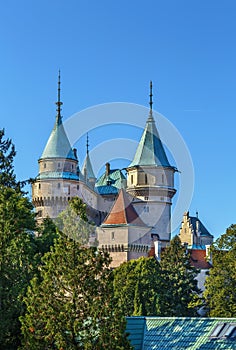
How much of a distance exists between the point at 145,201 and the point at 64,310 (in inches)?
2663

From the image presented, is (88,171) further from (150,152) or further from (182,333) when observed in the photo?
(182,333)


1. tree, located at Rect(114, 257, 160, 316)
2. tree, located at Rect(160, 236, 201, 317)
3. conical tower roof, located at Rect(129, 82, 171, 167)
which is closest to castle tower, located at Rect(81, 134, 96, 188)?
conical tower roof, located at Rect(129, 82, 171, 167)

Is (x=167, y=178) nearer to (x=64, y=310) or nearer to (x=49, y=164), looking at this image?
(x=49, y=164)

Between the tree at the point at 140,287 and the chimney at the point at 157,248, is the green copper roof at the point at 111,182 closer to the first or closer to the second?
the chimney at the point at 157,248

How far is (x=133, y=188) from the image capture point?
299ft

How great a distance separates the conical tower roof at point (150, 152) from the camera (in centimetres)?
9111

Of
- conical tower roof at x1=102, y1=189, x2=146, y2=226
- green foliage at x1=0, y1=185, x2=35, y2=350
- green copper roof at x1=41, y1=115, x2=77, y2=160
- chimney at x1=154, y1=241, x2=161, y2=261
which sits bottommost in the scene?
green foliage at x1=0, y1=185, x2=35, y2=350

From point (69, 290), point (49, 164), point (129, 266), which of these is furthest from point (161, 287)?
point (69, 290)

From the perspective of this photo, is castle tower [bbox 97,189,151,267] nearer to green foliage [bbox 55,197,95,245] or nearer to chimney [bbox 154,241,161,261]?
chimney [bbox 154,241,161,261]

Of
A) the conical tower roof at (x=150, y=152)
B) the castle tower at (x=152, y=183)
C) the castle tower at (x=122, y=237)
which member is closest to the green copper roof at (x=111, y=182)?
the castle tower at (x=152, y=183)

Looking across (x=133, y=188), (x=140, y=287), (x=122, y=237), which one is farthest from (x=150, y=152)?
(x=140, y=287)

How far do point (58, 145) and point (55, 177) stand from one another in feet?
12.0

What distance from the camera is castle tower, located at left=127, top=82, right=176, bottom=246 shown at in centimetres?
8900

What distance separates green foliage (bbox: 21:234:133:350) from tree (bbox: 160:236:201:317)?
3350 centimetres
